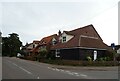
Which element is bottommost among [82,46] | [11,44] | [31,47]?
[82,46]

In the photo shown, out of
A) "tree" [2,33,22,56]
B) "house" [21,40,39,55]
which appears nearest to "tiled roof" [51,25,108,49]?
"house" [21,40,39,55]

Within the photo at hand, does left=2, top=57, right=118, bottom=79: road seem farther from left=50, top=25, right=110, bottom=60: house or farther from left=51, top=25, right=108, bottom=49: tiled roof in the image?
left=51, top=25, right=108, bottom=49: tiled roof

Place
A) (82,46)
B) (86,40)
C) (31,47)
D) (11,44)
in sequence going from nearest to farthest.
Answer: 1. (82,46)
2. (86,40)
3. (31,47)
4. (11,44)

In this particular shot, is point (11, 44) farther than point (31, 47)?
Yes

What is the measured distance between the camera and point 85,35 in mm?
43219

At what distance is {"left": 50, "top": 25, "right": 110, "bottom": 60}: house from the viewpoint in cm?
3856

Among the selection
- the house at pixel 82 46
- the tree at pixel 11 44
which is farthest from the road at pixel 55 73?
the tree at pixel 11 44

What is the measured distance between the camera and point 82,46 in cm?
3812

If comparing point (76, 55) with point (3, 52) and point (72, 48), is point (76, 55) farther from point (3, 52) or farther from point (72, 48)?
point (3, 52)

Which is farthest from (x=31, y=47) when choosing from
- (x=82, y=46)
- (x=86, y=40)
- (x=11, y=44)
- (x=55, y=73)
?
(x=55, y=73)

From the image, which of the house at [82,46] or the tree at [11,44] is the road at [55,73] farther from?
the tree at [11,44]

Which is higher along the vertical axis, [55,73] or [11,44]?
[11,44]

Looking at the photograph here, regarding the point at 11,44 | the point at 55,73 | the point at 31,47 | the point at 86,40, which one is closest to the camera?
the point at 55,73

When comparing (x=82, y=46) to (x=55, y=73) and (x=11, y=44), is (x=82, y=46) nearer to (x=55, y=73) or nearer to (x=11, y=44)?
(x=55, y=73)
